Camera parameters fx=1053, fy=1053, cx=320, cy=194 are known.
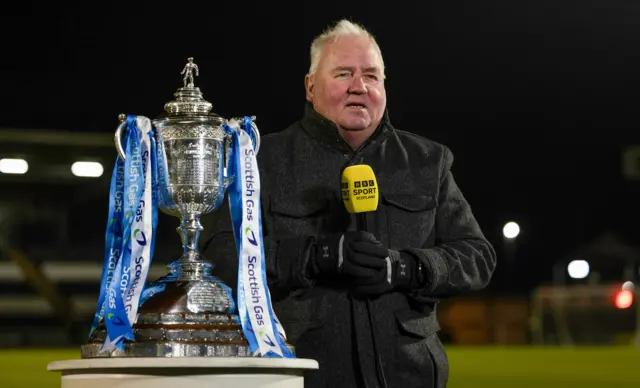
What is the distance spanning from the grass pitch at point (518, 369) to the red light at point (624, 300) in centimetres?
188

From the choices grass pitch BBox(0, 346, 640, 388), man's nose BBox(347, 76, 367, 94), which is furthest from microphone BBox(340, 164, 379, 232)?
grass pitch BBox(0, 346, 640, 388)

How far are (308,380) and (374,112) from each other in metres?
0.52

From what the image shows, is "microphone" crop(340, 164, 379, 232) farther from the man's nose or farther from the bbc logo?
the man's nose

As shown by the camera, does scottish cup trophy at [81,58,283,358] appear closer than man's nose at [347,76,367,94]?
Yes

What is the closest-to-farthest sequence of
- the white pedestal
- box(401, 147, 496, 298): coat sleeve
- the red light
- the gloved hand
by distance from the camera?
the white pedestal, the gloved hand, box(401, 147, 496, 298): coat sleeve, the red light

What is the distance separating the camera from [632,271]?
32.4ft

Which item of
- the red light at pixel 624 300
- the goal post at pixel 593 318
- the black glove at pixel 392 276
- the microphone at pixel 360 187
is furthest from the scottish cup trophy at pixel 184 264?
the red light at pixel 624 300

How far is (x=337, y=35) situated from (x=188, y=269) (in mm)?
645

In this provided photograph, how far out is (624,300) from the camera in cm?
878

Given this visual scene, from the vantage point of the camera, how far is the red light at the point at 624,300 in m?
8.77

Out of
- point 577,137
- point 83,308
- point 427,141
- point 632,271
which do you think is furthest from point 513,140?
point 427,141

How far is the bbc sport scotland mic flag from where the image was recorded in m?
1.51

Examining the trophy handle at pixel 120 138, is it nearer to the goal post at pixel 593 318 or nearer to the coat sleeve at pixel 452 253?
the coat sleeve at pixel 452 253

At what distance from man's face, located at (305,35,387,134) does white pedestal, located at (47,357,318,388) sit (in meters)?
0.69
